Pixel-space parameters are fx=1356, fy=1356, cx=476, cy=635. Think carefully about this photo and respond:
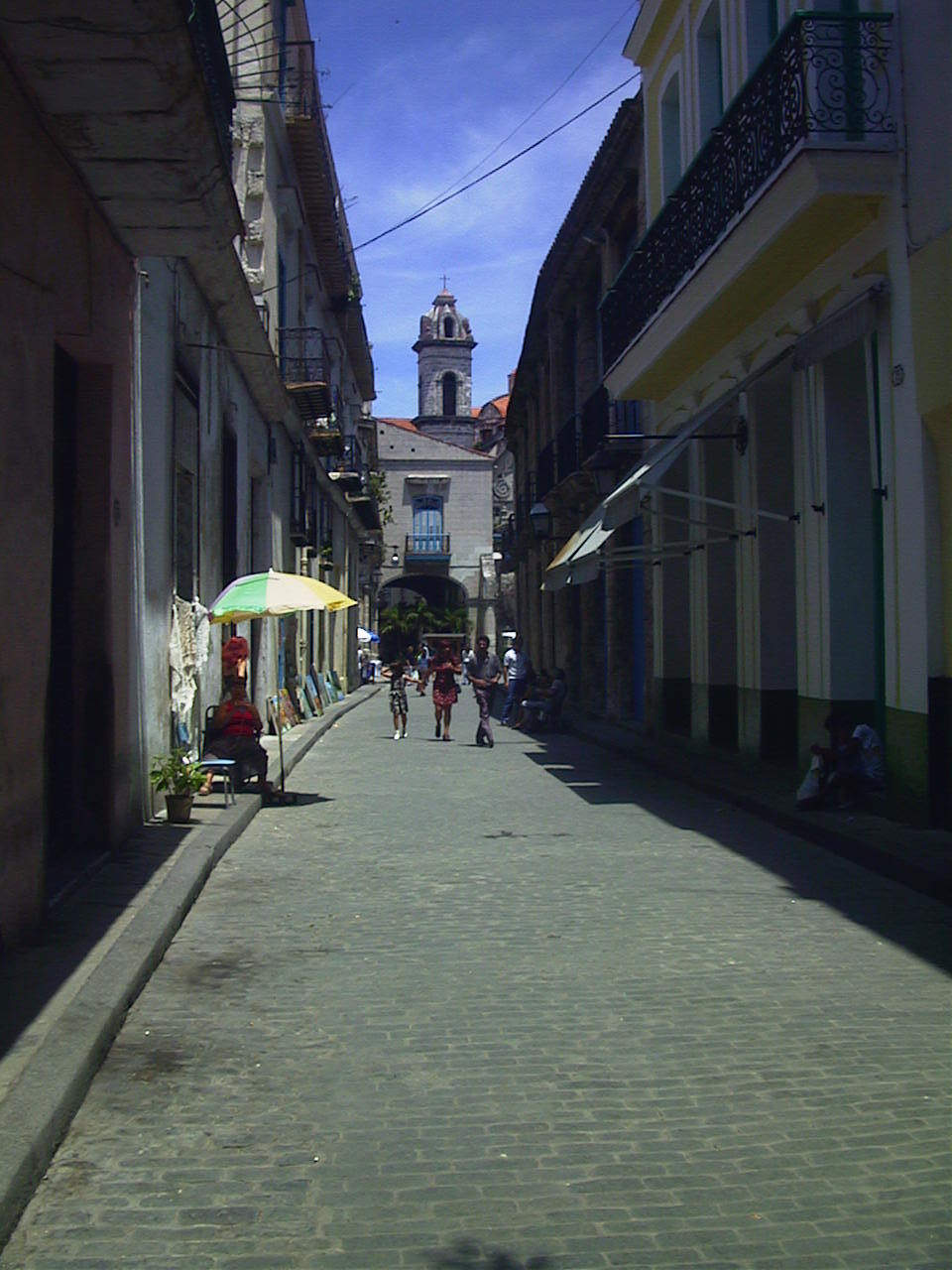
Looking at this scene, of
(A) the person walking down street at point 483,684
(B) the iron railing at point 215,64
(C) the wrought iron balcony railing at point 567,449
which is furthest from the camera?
(C) the wrought iron balcony railing at point 567,449

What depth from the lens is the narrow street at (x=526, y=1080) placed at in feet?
11.4

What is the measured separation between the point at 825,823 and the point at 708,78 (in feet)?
31.8

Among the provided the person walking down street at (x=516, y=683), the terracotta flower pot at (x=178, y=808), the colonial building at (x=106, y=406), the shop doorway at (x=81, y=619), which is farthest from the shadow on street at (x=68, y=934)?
the person walking down street at (x=516, y=683)

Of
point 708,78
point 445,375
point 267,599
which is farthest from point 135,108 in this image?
point 445,375

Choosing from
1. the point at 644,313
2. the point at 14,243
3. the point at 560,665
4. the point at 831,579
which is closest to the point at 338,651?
the point at 560,665

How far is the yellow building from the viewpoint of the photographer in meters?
9.70

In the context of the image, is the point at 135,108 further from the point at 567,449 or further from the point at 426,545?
the point at 426,545

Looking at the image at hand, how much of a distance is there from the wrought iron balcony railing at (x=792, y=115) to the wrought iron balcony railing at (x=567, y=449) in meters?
11.2

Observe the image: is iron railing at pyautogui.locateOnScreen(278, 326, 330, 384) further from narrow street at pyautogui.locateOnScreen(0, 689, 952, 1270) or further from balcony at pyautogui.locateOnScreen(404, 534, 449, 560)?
balcony at pyautogui.locateOnScreen(404, 534, 449, 560)

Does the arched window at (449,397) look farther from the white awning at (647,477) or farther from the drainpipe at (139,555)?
the drainpipe at (139,555)

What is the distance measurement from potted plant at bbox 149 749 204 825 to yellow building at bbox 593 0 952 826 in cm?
513

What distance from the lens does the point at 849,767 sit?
1058 cm

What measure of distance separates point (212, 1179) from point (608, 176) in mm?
19726

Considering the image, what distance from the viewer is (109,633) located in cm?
857
